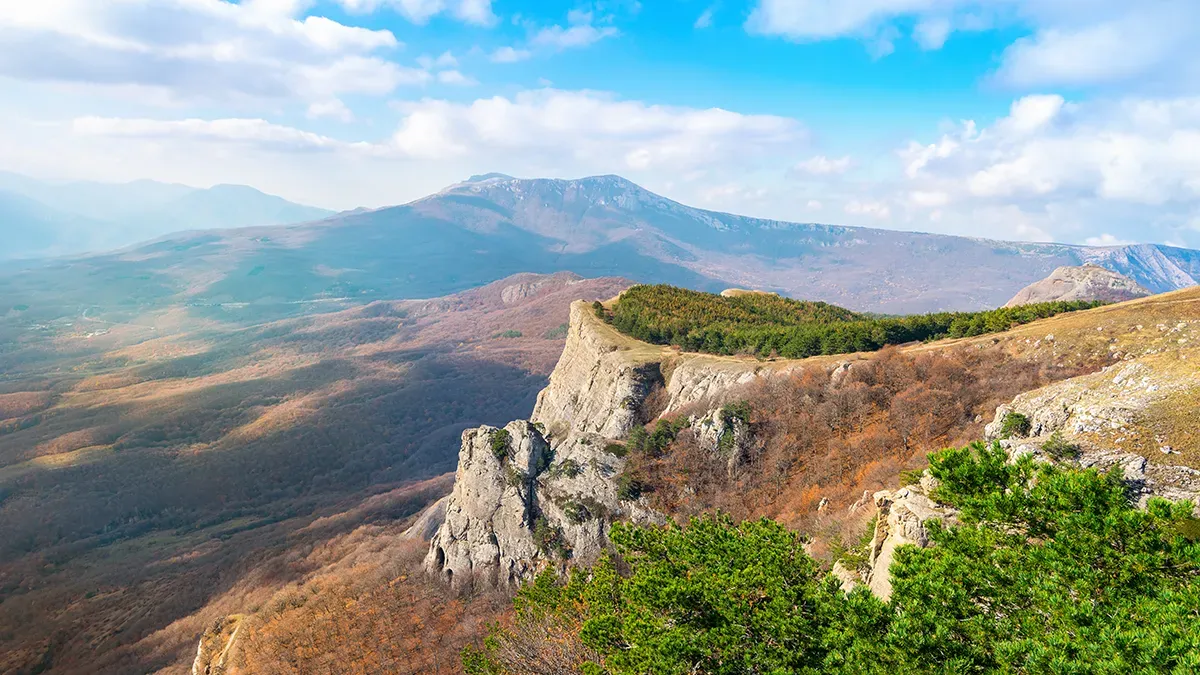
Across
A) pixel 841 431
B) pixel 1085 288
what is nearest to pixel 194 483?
pixel 841 431

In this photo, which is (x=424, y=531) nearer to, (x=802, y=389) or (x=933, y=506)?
(x=802, y=389)

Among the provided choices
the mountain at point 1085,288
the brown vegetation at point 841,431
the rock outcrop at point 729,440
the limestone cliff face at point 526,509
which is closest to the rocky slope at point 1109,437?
the brown vegetation at point 841,431

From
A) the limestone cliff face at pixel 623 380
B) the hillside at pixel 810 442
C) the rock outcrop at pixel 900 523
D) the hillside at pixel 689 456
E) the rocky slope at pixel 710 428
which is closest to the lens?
the rock outcrop at pixel 900 523

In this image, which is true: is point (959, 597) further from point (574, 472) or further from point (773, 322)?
point (773, 322)

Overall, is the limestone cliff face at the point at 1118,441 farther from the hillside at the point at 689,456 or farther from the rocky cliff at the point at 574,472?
the rocky cliff at the point at 574,472

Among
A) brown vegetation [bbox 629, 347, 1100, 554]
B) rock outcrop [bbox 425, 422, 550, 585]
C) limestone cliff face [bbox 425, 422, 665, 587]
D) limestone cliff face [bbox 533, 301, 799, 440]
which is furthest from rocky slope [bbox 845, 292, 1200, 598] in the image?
rock outcrop [bbox 425, 422, 550, 585]

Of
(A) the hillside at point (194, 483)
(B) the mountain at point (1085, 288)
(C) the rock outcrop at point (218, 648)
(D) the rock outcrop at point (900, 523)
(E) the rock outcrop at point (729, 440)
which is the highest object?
(B) the mountain at point (1085, 288)
